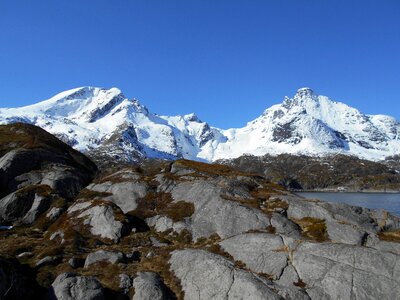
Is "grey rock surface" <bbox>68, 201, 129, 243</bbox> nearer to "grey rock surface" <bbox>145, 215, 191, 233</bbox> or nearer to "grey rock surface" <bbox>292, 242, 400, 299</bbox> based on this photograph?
"grey rock surface" <bbox>145, 215, 191, 233</bbox>

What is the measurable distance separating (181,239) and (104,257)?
35.3ft

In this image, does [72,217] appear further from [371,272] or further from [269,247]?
[371,272]

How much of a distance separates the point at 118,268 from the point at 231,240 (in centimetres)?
1166

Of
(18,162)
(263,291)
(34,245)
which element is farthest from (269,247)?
(18,162)

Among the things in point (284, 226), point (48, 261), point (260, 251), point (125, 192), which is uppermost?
point (125, 192)

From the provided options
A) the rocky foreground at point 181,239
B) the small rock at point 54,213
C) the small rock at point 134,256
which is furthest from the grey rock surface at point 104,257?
the small rock at point 54,213

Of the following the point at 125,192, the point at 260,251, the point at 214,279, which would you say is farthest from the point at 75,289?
the point at 125,192

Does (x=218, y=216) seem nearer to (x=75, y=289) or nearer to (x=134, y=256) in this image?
(x=134, y=256)

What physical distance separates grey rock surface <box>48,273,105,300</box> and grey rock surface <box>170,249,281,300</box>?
714cm

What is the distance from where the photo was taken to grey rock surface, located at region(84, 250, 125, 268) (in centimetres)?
3966

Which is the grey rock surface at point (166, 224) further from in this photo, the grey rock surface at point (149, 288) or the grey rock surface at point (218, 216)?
the grey rock surface at point (149, 288)

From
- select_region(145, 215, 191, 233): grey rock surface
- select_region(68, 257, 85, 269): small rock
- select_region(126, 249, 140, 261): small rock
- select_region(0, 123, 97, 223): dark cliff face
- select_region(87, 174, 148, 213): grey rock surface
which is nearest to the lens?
select_region(68, 257, 85, 269): small rock

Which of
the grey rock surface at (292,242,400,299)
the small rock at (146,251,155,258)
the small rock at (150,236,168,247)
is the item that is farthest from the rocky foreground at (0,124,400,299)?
the small rock at (146,251,155,258)

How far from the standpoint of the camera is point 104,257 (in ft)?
132
